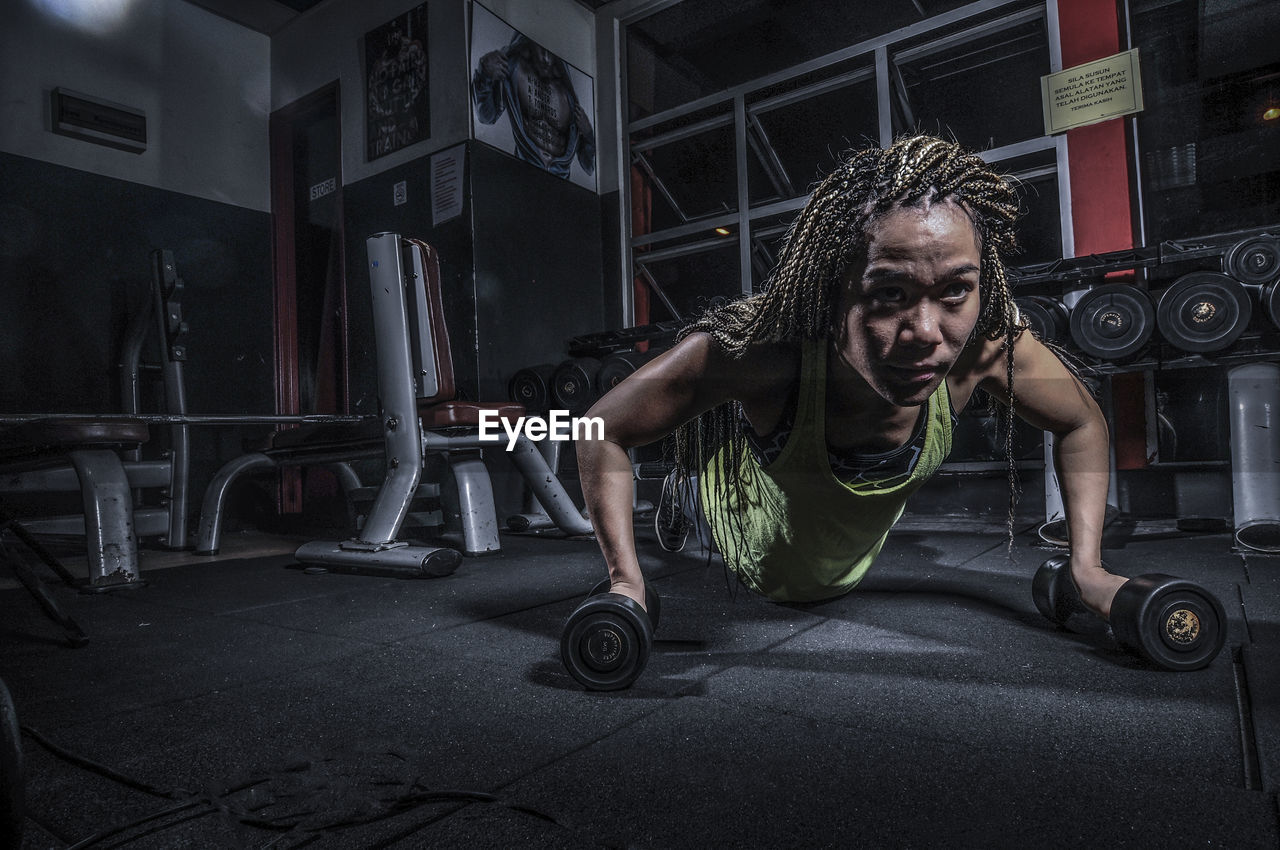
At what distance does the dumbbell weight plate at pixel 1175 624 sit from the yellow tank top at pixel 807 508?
1.12 feet

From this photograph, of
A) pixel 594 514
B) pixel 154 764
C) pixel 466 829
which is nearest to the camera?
pixel 466 829

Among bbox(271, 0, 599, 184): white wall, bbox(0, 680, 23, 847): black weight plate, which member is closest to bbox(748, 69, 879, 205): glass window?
bbox(271, 0, 599, 184): white wall

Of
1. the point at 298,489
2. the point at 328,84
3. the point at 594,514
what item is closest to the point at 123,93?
the point at 328,84

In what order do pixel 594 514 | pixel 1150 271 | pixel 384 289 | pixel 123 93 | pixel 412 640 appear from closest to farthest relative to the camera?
pixel 594 514 < pixel 412 640 < pixel 384 289 < pixel 1150 271 < pixel 123 93

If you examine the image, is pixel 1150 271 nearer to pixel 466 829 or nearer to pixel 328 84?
pixel 466 829

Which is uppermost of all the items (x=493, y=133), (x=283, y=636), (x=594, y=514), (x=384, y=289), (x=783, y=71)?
(x=783, y=71)

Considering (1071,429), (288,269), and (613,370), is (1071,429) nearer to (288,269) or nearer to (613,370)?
(613,370)

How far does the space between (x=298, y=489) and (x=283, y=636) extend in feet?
Result: 9.76

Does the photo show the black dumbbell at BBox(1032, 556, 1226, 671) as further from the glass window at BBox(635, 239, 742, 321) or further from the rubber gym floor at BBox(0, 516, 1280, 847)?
the glass window at BBox(635, 239, 742, 321)

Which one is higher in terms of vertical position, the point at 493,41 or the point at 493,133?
the point at 493,41

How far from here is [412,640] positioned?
1306 mm

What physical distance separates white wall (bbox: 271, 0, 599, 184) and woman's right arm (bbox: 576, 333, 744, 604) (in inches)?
119

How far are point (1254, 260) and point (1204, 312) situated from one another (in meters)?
0.23

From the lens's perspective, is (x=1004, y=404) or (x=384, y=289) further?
(x=384, y=289)
